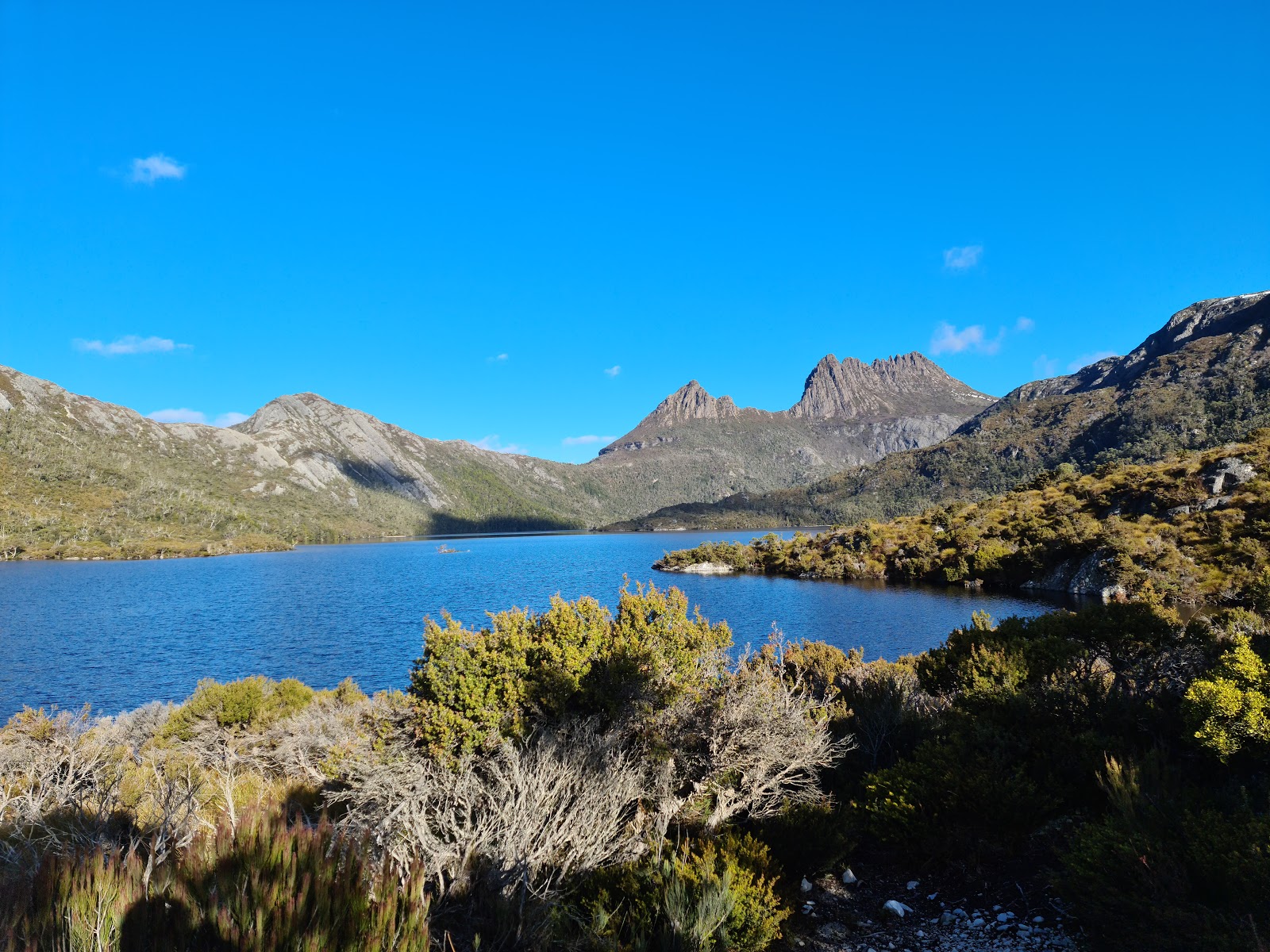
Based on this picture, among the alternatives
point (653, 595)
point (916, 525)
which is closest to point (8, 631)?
point (653, 595)

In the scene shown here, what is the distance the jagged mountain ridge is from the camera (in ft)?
343

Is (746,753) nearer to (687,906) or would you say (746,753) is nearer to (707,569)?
(687,906)

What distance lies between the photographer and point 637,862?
5375 mm

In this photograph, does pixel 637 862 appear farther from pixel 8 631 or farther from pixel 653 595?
pixel 8 631

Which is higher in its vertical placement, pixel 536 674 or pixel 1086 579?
pixel 536 674

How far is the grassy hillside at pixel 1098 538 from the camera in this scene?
112 feet

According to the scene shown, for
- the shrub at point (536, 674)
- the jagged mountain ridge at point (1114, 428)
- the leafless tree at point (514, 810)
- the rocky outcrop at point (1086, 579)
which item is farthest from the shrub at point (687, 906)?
the jagged mountain ridge at point (1114, 428)

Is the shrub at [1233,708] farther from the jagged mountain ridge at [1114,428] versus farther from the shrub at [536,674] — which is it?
the jagged mountain ridge at [1114,428]

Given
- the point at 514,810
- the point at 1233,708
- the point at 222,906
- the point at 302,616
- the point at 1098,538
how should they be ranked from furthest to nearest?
the point at 1098,538
the point at 302,616
the point at 1233,708
the point at 514,810
the point at 222,906

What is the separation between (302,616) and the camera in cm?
3953

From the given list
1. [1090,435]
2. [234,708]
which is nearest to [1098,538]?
[234,708]

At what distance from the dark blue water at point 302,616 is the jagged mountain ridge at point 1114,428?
79798 millimetres

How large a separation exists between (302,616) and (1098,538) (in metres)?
54.3

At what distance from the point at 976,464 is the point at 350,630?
177049mm
